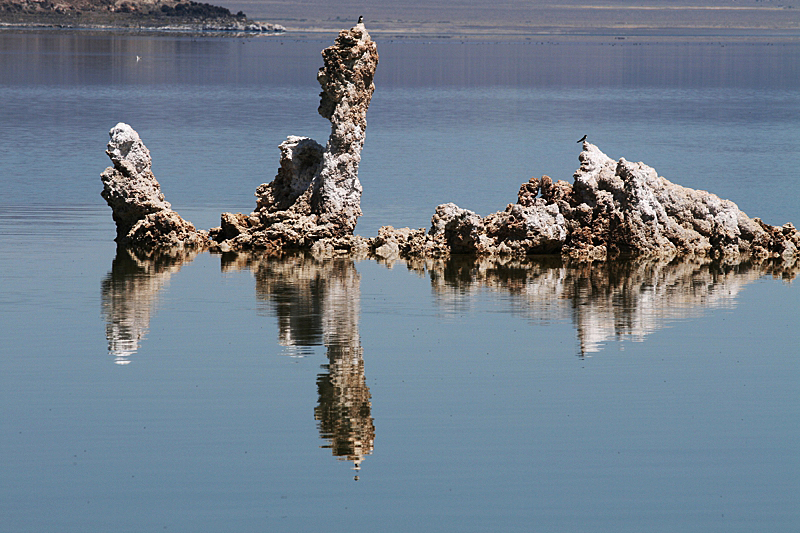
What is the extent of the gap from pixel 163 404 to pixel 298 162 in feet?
36.2

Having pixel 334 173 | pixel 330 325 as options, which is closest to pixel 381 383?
pixel 330 325

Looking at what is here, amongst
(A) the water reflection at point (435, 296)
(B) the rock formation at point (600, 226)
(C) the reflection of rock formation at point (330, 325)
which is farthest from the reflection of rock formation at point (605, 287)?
(C) the reflection of rock formation at point (330, 325)

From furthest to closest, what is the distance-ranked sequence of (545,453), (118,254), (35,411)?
(118,254), (35,411), (545,453)

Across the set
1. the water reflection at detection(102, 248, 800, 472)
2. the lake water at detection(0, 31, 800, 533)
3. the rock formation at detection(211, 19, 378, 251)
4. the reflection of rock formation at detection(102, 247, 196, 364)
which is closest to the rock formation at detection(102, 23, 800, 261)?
the rock formation at detection(211, 19, 378, 251)

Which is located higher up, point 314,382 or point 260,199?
point 260,199

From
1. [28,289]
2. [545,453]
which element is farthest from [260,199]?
[545,453]

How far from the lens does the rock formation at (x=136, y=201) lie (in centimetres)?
2356

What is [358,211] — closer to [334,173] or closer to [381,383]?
[334,173]

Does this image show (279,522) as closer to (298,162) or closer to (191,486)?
(191,486)

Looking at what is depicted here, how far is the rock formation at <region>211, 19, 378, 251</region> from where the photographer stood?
2380 centimetres

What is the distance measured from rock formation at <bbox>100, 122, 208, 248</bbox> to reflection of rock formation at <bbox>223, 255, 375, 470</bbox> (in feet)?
4.66

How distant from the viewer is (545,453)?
12742 millimetres

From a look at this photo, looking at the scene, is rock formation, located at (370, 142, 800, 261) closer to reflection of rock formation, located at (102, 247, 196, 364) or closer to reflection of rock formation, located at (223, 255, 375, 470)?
reflection of rock formation, located at (223, 255, 375, 470)

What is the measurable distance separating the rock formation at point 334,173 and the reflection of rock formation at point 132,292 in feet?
5.34
